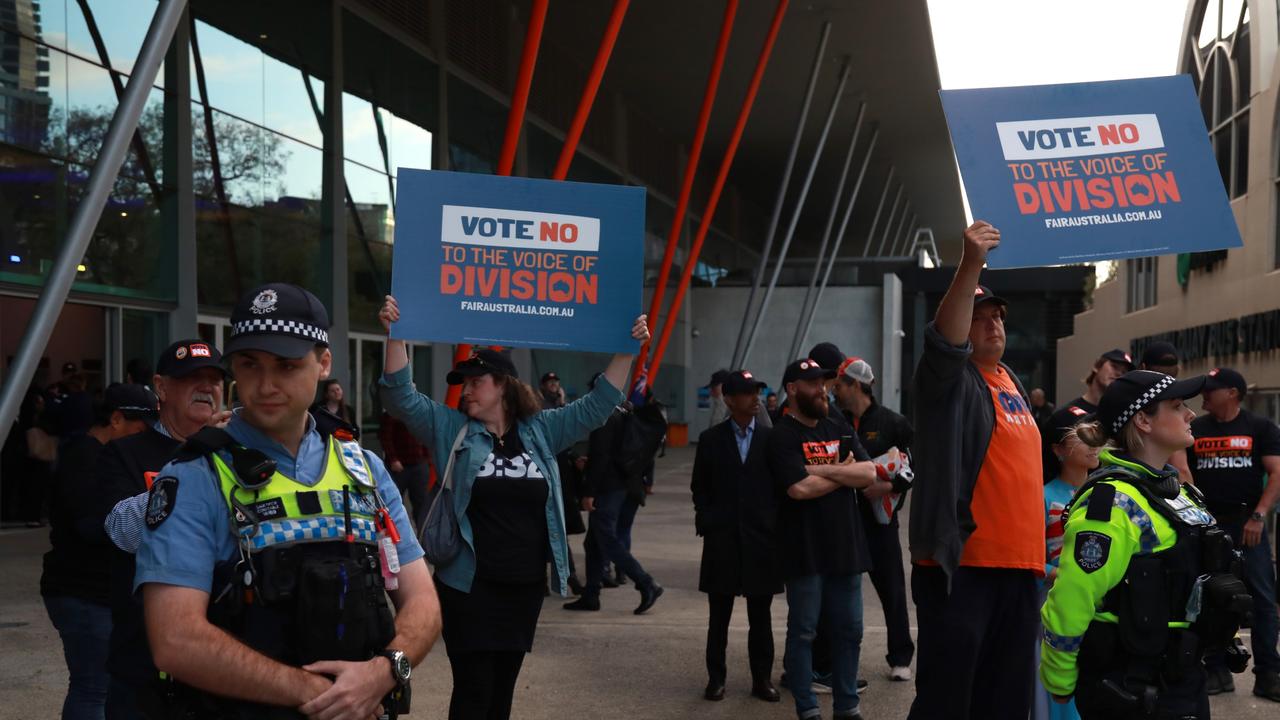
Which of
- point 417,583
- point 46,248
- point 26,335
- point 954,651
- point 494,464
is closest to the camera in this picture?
point 417,583

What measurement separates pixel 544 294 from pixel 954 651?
270cm

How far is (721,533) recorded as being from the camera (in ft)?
24.0

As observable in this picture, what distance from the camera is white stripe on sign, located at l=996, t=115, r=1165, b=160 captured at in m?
5.02

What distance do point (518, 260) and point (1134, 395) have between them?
3.15m

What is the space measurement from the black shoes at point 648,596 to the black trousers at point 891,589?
2622 mm

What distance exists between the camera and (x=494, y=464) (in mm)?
4934

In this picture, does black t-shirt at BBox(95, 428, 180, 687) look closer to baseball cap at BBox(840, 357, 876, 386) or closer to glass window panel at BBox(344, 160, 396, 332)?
baseball cap at BBox(840, 357, 876, 386)

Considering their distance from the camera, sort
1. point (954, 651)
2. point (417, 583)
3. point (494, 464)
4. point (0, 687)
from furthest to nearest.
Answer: point (0, 687) → point (494, 464) → point (954, 651) → point (417, 583)

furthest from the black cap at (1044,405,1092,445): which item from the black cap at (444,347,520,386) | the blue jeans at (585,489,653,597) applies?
the blue jeans at (585,489,653,597)

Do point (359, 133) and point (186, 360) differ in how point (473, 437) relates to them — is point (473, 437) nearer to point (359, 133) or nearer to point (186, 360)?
point (186, 360)

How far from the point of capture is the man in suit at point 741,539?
23.3ft

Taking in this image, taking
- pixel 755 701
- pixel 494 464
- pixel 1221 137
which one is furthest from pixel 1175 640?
pixel 1221 137

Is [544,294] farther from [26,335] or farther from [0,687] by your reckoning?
[0,687]

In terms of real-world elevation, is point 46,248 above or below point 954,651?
above
